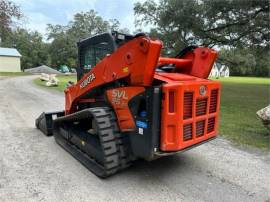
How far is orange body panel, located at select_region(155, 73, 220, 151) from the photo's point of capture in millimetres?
3510

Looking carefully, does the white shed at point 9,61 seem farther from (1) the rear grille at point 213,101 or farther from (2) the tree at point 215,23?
(1) the rear grille at point 213,101

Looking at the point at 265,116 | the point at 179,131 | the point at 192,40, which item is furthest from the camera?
the point at 192,40

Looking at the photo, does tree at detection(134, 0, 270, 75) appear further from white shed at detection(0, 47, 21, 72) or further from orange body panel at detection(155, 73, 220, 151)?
white shed at detection(0, 47, 21, 72)

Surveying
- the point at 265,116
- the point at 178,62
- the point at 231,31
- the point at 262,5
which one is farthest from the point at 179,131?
the point at 231,31

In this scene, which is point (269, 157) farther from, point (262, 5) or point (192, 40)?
point (192, 40)

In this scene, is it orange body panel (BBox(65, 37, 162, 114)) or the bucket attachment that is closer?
orange body panel (BBox(65, 37, 162, 114))

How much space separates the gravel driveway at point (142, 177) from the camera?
11.5 feet

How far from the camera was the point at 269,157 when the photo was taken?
5.00 metres

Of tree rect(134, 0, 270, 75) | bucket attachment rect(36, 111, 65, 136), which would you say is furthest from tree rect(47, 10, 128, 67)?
bucket attachment rect(36, 111, 65, 136)

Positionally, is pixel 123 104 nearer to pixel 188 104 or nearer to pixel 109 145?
pixel 109 145

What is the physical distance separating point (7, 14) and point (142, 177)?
14405mm

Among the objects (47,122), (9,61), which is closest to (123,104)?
(47,122)

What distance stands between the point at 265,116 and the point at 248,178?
266cm

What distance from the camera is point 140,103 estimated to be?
368 centimetres
